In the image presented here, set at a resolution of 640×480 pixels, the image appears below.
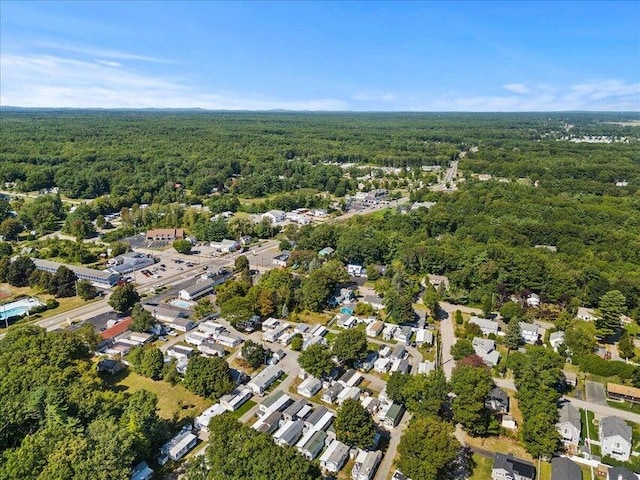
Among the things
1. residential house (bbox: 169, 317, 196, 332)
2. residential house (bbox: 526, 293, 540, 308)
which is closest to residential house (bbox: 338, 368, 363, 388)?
residential house (bbox: 169, 317, 196, 332)

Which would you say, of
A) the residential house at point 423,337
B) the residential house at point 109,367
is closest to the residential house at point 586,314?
the residential house at point 423,337

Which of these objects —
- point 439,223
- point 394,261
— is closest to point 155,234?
point 394,261

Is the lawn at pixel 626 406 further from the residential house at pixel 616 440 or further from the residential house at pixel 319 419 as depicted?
the residential house at pixel 319 419

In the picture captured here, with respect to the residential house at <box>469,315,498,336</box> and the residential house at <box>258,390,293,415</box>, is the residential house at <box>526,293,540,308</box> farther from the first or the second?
the residential house at <box>258,390,293,415</box>

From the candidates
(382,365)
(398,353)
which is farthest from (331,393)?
(398,353)

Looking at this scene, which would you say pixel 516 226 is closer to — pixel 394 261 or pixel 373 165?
pixel 394 261

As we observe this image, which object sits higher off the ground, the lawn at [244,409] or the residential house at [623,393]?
the residential house at [623,393]
